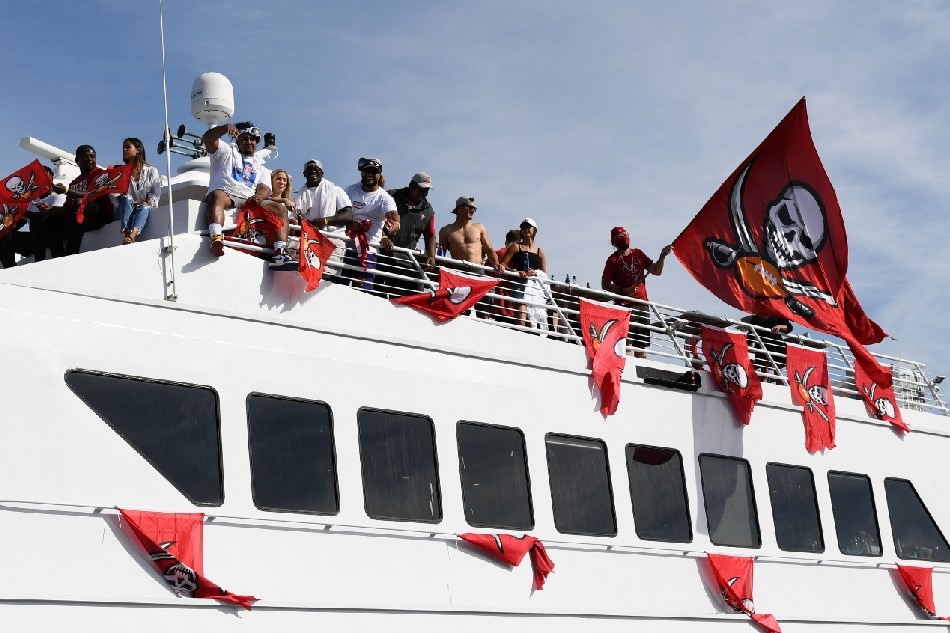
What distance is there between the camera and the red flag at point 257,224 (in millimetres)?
11156

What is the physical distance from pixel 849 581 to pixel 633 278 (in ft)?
12.6

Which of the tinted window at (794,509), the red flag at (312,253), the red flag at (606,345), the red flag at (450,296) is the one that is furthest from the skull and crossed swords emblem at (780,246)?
the red flag at (312,253)

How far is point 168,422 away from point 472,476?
2.80 meters

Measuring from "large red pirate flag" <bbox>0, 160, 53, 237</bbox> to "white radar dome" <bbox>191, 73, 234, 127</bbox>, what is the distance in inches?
90.0

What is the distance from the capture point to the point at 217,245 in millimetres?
10648

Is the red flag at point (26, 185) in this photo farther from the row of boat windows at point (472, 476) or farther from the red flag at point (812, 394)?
the red flag at point (812, 394)

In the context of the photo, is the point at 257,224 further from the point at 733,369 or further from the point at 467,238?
the point at 733,369

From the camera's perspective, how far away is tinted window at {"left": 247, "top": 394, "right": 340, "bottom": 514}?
10.1 m

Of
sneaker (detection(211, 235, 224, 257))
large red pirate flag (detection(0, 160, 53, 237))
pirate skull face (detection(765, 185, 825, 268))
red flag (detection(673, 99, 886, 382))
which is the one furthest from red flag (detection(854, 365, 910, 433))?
large red pirate flag (detection(0, 160, 53, 237))

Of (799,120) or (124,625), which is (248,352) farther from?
(799,120)

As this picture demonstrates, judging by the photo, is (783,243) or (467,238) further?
(783,243)

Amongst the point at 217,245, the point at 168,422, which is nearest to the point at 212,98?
the point at 217,245

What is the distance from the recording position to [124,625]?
352 inches

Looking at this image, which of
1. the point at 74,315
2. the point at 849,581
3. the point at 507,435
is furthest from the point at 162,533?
the point at 849,581
